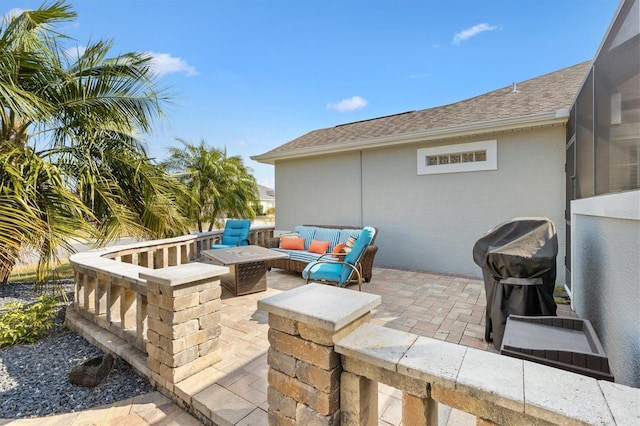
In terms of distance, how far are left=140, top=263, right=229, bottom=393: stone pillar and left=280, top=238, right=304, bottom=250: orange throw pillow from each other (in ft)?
13.8

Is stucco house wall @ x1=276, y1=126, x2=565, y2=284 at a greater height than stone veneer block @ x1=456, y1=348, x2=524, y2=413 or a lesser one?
greater

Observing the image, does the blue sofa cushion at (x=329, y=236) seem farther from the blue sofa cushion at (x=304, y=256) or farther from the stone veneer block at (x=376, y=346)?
the stone veneer block at (x=376, y=346)

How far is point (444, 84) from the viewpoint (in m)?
9.45

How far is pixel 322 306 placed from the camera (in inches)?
60.2

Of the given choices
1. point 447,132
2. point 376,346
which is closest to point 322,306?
point 376,346

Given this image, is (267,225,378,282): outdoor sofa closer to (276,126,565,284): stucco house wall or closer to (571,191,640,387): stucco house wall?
(276,126,565,284): stucco house wall

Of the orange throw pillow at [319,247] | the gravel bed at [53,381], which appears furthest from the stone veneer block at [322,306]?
the orange throw pillow at [319,247]

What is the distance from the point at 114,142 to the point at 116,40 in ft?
5.89

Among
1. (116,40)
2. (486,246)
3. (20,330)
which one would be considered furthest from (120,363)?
(116,40)

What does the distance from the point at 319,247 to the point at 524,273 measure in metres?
4.22

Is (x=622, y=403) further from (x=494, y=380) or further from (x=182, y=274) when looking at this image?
(x=182, y=274)

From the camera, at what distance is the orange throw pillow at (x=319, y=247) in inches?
258

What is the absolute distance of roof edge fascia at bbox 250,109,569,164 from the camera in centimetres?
512

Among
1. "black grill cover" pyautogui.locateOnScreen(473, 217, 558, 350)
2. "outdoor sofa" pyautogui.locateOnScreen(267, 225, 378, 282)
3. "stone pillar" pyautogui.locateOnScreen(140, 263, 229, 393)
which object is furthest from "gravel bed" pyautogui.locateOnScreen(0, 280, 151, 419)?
"black grill cover" pyautogui.locateOnScreen(473, 217, 558, 350)
